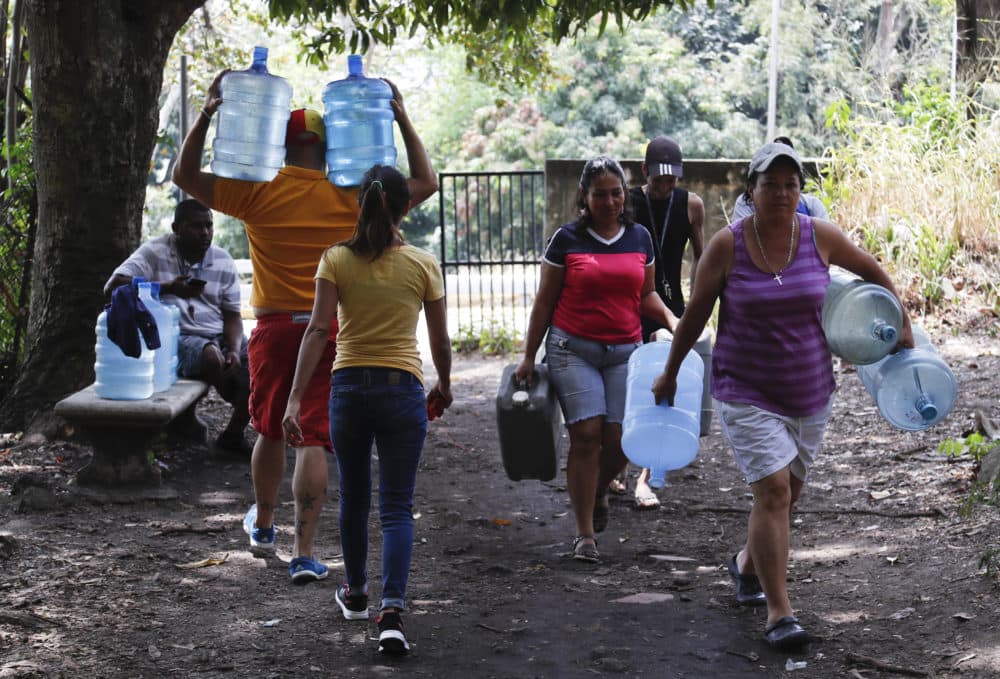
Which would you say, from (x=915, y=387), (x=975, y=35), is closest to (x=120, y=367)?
(x=915, y=387)

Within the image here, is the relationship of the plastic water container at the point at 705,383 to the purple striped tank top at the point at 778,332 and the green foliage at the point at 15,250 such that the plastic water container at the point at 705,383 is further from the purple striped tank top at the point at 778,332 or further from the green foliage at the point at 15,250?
the green foliage at the point at 15,250

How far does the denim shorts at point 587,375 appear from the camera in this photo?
5.89 meters

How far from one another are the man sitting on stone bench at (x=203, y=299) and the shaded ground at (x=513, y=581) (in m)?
0.53

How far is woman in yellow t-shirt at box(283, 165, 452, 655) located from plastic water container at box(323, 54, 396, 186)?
0.84m

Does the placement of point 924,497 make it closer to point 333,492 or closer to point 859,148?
point 333,492

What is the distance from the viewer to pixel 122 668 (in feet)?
14.3

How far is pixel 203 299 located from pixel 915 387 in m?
4.84

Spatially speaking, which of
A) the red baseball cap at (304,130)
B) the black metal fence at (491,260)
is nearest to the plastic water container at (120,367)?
the red baseball cap at (304,130)

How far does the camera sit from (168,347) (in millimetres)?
7715

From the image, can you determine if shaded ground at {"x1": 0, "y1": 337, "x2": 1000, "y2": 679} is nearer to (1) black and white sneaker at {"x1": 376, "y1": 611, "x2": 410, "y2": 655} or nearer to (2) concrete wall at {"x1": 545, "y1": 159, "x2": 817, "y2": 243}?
(1) black and white sneaker at {"x1": 376, "y1": 611, "x2": 410, "y2": 655}

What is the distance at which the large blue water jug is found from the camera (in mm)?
7441

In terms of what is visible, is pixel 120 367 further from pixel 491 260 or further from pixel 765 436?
pixel 491 260

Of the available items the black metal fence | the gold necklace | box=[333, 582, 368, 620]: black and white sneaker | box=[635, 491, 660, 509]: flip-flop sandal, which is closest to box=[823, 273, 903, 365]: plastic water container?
the gold necklace

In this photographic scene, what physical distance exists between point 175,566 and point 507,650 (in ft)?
6.37
